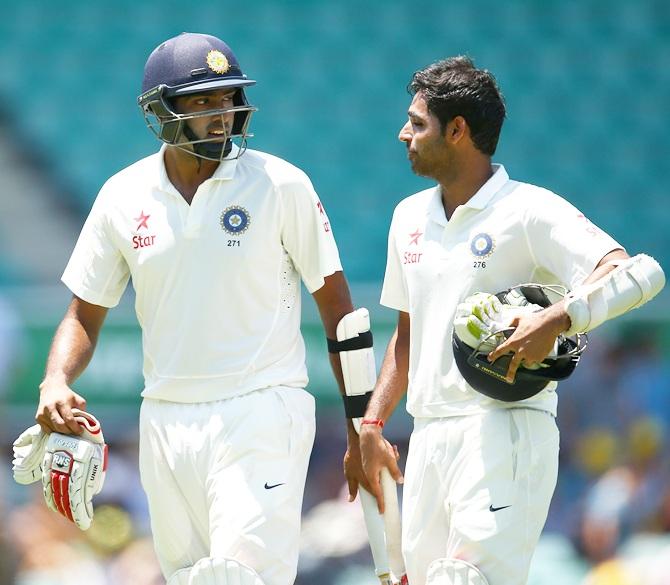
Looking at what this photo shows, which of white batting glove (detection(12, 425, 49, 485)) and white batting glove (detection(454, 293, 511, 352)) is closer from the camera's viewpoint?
white batting glove (detection(454, 293, 511, 352))

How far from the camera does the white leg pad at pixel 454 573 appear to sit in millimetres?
3654

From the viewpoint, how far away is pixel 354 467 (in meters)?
4.16

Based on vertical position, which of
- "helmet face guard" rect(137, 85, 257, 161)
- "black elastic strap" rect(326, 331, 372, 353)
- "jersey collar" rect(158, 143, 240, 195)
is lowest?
"black elastic strap" rect(326, 331, 372, 353)

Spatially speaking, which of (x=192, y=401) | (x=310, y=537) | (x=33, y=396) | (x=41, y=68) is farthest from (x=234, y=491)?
(x=41, y=68)

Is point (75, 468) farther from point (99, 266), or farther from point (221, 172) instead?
point (221, 172)

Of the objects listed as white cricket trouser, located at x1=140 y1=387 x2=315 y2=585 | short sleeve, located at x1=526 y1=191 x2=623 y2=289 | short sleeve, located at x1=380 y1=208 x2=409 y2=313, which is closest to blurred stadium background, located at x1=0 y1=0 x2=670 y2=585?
short sleeve, located at x1=380 y1=208 x2=409 y2=313

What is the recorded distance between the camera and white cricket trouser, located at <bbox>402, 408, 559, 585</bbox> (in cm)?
369

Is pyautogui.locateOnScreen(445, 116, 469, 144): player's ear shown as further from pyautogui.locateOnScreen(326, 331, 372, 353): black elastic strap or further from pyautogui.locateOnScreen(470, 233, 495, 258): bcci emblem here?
pyautogui.locateOnScreen(326, 331, 372, 353): black elastic strap

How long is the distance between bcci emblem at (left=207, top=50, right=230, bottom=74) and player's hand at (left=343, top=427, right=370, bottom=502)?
3.58 ft

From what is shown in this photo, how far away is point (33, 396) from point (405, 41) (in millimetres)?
3932

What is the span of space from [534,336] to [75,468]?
50.0 inches

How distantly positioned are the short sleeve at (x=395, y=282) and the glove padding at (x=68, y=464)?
3.01 feet

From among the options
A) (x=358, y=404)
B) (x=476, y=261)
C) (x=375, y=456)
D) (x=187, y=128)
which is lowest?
(x=375, y=456)

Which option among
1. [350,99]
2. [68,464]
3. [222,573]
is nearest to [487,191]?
[222,573]
